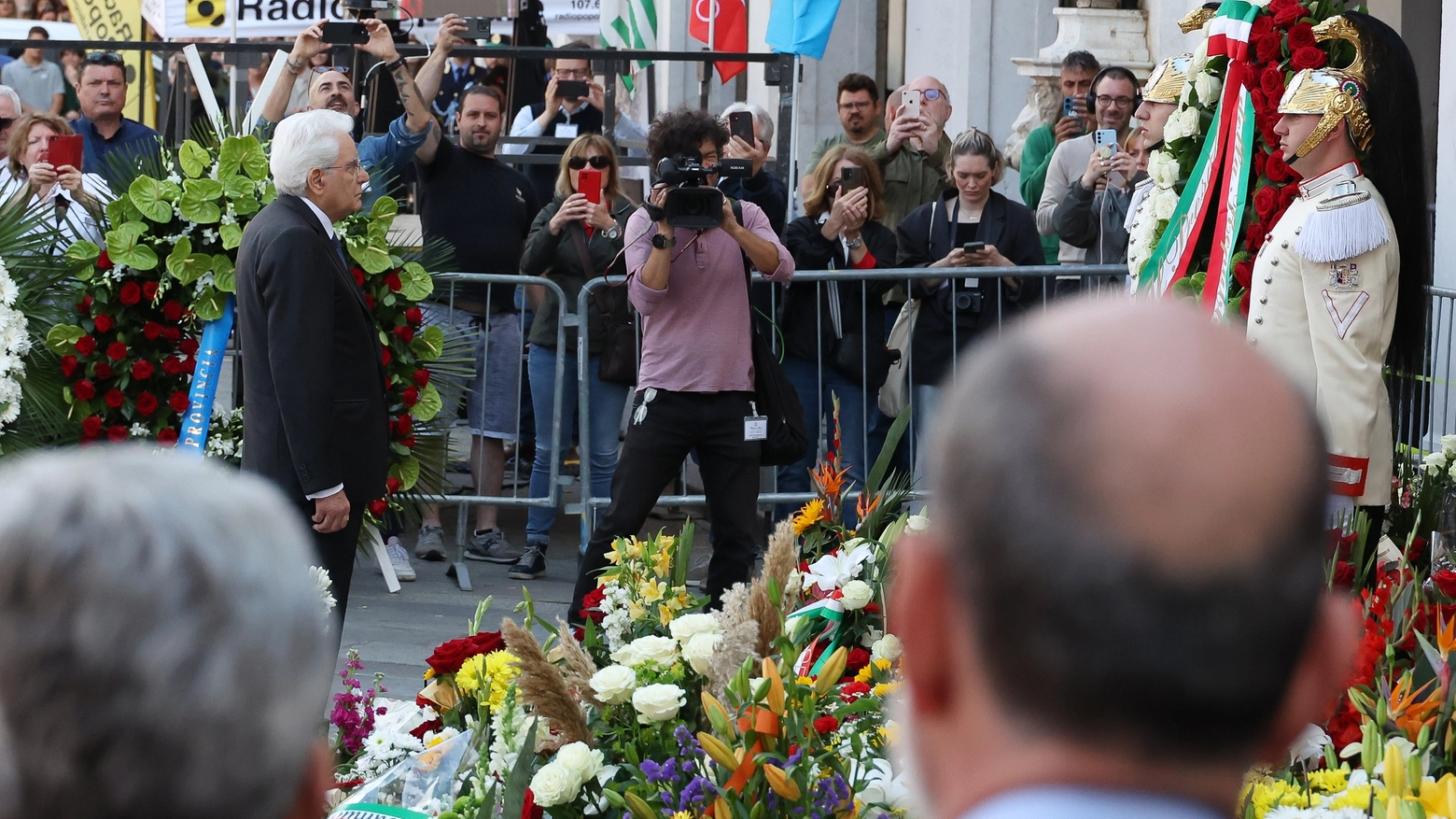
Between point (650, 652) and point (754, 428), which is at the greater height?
point (650, 652)

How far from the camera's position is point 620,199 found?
23.0 feet

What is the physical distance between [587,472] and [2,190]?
2266 millimetres

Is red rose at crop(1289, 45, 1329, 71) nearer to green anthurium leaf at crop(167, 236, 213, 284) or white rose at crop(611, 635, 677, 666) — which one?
white rose at crop(611, 635, 677, 666)

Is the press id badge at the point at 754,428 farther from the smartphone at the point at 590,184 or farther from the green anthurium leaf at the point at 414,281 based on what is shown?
the smartphone at the point at 590,184

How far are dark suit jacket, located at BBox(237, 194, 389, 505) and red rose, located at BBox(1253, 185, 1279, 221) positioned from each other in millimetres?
2360

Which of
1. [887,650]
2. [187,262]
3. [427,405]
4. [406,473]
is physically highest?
[187,262]

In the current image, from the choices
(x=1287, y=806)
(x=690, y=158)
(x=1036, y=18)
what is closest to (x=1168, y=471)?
(x=1287, y=806)

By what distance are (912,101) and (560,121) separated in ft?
6.77

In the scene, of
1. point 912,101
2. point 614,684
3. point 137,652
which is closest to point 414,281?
point 912,101

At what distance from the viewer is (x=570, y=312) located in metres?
6.90

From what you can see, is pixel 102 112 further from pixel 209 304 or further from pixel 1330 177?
pixel 1330 177

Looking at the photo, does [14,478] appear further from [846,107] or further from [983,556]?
[846,107]

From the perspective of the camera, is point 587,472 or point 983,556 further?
point 587,472

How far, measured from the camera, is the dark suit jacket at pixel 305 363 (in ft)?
13.6
